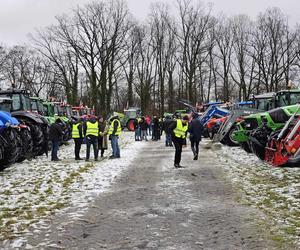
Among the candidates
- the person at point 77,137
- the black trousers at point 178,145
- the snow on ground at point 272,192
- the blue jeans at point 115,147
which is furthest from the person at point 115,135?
the snow on ground at point 272,192

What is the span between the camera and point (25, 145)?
48.4ft

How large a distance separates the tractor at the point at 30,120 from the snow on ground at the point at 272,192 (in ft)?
22.0

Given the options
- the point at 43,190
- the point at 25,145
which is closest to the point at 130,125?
the point at 25,145

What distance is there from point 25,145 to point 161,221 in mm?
9200

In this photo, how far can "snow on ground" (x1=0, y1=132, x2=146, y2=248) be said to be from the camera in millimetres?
6699

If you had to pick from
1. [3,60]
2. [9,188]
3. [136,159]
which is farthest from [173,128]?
[3,60]

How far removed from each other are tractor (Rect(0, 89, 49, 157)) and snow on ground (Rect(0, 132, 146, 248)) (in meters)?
2.00

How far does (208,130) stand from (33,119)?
39.6 ft

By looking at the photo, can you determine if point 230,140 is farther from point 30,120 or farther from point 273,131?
point 30,120

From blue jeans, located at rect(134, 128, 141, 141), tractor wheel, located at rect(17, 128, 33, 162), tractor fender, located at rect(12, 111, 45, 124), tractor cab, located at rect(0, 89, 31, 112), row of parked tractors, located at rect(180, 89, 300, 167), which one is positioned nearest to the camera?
row of parked tractors, located at rect(180, 89, 300, 167)

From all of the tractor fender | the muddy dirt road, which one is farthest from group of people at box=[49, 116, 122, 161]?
the muddy dirt road

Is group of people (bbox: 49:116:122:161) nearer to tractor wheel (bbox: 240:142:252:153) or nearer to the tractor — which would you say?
the tractor

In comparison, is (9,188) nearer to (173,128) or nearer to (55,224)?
(55,224)

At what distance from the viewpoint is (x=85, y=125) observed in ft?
53.2
